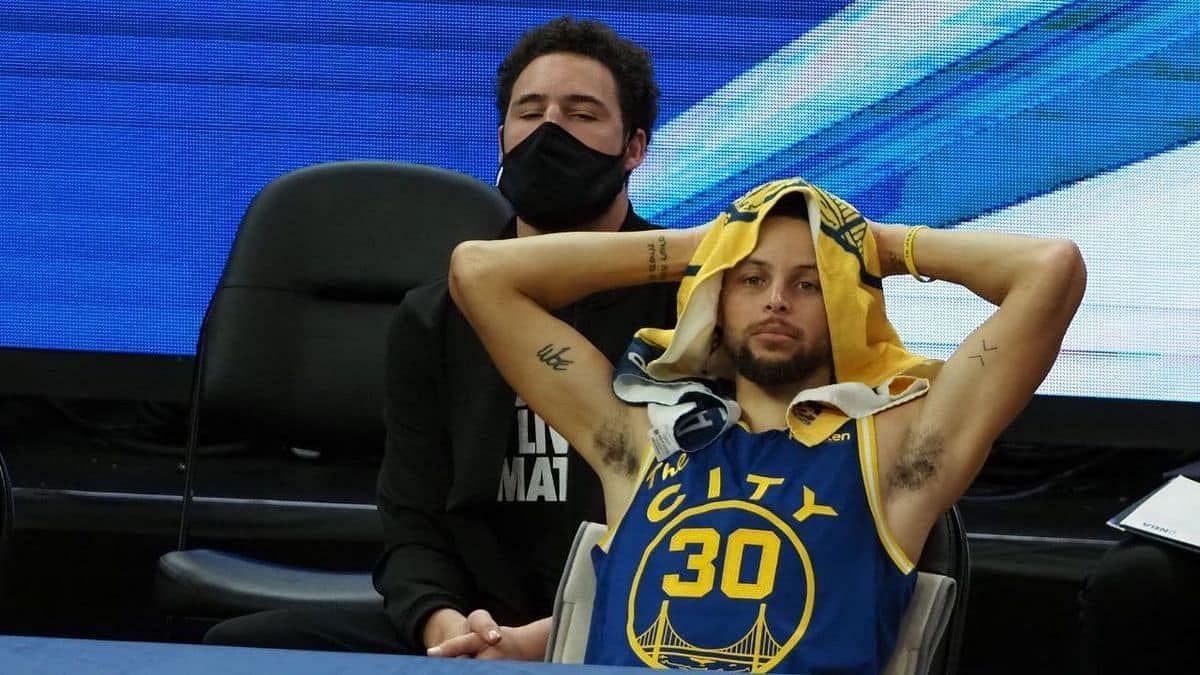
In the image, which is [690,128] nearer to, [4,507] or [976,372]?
[976,372]

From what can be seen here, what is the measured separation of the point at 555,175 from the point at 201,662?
4.41 ft

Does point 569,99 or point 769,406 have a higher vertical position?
point 569,99

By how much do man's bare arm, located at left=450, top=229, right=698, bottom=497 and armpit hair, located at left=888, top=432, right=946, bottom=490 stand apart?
312 millimetres

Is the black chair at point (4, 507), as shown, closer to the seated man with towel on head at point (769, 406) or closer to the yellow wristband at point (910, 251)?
the seated man with towel on head at point (769, 406)

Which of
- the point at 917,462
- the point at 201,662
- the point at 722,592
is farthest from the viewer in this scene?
the point at 917,462

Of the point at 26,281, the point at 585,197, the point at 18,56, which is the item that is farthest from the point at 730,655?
the point at 18,56

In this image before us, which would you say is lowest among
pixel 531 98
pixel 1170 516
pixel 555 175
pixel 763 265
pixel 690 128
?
pixel 1170 516

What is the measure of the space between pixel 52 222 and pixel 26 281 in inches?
4.8

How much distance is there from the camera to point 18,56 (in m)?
3.16

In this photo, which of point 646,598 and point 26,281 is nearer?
point 646,598

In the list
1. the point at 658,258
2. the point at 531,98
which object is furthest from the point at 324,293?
the point at 658,258

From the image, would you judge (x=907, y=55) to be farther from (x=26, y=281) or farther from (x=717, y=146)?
(x=26, y=281)

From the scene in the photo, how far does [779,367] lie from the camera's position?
6.45ft

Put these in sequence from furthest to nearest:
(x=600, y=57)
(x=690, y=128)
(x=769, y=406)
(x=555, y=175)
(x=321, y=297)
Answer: (x=690, y=128), (x=321, y=297), (x=600, y=57), (x=555, y=175), (x=769, y=406)
